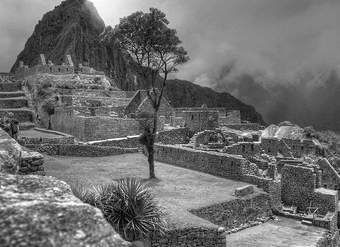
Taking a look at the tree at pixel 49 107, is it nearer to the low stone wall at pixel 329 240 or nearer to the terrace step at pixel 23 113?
the terrace step at pixel 23 113

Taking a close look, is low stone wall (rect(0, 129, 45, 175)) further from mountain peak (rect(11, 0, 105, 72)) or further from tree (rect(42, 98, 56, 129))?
mountain peak (rect(11, 0, 105, 72))

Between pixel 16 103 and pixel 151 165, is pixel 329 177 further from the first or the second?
pixel 16 103

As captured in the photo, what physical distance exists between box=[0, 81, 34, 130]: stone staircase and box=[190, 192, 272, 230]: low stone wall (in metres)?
23.6

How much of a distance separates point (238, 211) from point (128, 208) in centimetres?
592

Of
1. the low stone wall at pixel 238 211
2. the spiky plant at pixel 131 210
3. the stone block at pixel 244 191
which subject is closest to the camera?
the spiky plant at pixel 131 210

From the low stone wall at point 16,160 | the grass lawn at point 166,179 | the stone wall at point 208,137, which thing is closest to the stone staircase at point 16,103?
the grass lawn at point 166,179

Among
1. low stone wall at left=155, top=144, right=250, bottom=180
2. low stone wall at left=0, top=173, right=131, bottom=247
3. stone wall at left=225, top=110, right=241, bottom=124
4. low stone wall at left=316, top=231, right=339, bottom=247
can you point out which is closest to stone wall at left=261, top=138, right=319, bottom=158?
low stone wall at left=155, top=144, right=250, bottom=180

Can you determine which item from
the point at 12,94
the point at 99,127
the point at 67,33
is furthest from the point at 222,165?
the point at 67,33

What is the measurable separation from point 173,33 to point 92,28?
13539 centimetres

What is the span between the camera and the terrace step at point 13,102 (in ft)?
125

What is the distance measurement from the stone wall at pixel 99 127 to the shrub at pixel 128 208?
18.9 meters

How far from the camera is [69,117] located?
31.4 meters

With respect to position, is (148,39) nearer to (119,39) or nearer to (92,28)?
(119,39)

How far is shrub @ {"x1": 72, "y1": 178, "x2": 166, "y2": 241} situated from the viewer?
29.2 feet
